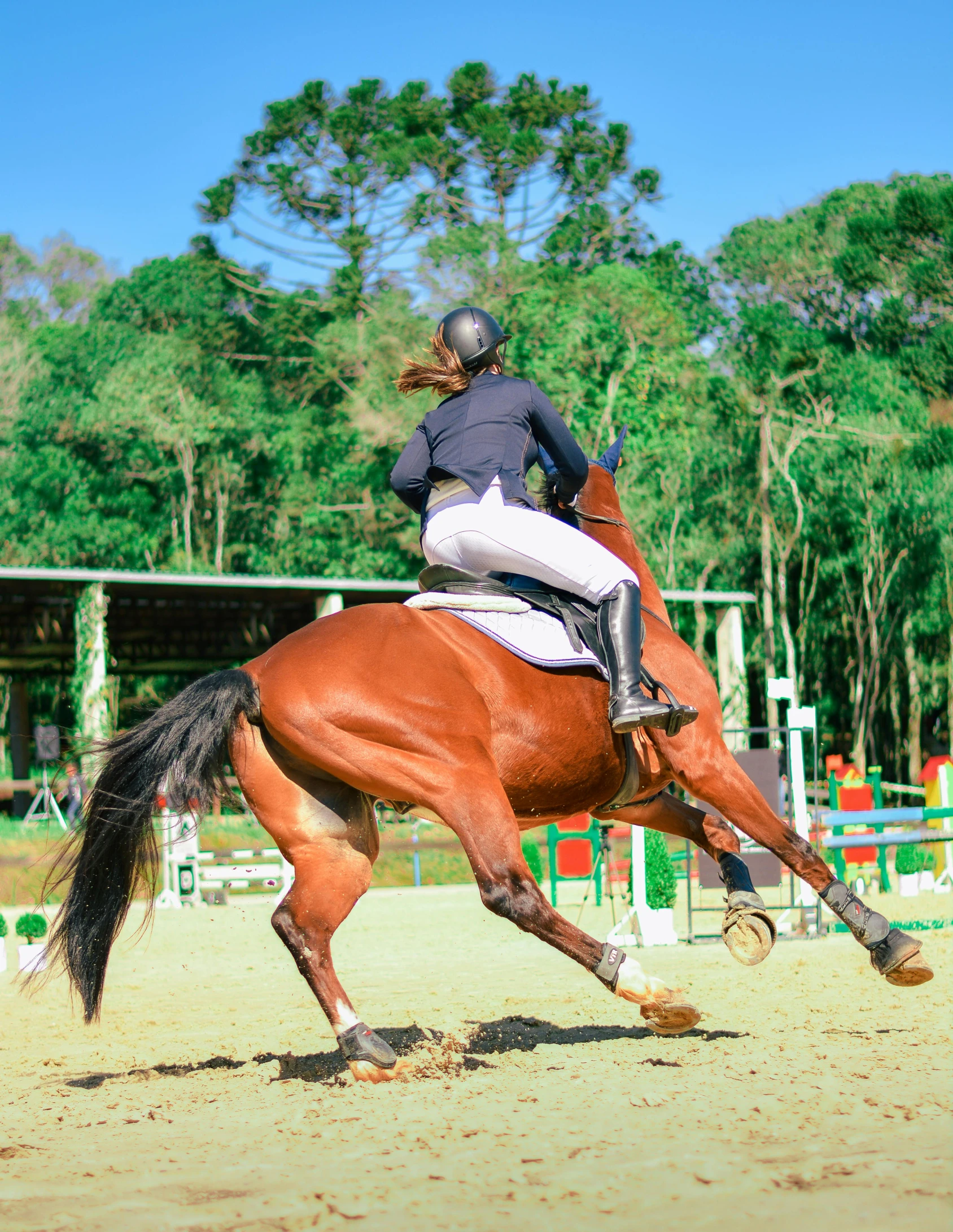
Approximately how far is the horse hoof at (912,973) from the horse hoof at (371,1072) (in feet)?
6.22

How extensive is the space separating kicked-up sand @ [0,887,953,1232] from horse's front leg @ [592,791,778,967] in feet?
1.31

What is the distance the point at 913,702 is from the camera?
31.2 m

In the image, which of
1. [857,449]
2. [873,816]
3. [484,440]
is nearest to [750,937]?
[484,440]

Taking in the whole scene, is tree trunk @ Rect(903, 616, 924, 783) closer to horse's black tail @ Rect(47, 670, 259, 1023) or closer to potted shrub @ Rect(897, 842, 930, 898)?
potted shrub @ Rect(897, 842, 930, 898)

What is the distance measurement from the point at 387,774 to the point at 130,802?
3.34 ft

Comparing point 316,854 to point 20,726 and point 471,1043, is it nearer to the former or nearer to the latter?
point 471,1043

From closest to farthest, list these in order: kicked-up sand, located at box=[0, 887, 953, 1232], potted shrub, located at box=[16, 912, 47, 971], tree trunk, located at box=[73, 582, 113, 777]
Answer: kicked-up sand, located at box=[0, 887, 953, 1232] → potted shrub, located at box=[16, 912, 47, 971] → tree trunk, located at box=[73, 582, 113, 777]

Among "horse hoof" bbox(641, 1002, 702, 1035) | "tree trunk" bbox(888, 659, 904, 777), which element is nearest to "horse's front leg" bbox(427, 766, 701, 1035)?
"horse hoof" bbox(641, 1002, 702, 1035)

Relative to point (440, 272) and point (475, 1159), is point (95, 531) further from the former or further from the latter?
point (475, 1159)

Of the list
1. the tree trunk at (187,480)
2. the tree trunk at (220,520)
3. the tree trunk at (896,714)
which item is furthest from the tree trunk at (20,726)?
the tree trunk at (896,714)

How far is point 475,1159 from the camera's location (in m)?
3.21

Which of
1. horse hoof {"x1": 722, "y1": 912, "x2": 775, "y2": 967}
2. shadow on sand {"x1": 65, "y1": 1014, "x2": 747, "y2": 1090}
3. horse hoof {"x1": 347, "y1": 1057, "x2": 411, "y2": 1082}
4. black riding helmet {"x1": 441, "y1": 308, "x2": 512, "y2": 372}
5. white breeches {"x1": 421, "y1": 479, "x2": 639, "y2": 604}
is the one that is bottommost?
shadow on sand {"x1": 65, "y1": 1014, "x2": 747, "y2": 1090}

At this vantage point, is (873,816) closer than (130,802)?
No

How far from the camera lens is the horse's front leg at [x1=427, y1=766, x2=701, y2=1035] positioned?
4133 millimetres
